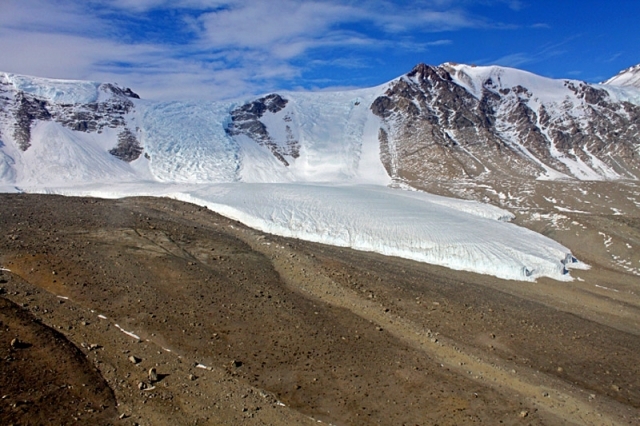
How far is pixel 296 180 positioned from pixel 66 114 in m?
41.3

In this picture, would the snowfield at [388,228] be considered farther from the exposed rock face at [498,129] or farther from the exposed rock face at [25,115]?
the exposed rock face at [498,129]

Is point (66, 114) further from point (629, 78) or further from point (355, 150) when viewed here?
point (629, 78)

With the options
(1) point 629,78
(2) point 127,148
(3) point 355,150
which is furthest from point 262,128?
(1) point 629,78

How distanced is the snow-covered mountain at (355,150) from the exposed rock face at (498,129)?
44cm

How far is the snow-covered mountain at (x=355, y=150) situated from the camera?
3319cm

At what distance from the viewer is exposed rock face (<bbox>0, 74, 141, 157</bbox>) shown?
252ft

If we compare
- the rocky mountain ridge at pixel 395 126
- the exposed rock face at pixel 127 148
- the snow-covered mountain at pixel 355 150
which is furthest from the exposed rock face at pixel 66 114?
the snow-covered mountain at pixel 355 150

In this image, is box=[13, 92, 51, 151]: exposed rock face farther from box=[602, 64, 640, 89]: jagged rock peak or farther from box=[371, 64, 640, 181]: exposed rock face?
box=[602, 64, 640, 89]: jagged rock peak

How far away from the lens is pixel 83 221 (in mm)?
22562

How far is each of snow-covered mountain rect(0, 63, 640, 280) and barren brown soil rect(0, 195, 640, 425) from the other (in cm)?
876

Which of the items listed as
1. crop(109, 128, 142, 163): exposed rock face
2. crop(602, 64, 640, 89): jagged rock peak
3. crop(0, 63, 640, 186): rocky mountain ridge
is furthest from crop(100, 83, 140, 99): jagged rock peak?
crop(602, 64, 640, 89): jagged rock peak

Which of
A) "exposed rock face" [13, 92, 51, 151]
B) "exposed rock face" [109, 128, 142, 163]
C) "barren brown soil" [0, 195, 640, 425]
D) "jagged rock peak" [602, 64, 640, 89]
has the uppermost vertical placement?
"jagged rock peak" [602, 64, 640, 89]

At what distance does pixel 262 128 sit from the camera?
99.5 m

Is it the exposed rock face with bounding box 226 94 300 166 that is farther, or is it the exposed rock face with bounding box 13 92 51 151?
the exposed rock face with bounding box 226 94 300 166
